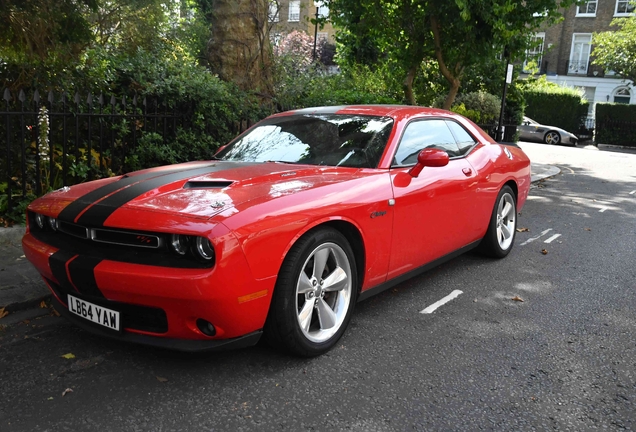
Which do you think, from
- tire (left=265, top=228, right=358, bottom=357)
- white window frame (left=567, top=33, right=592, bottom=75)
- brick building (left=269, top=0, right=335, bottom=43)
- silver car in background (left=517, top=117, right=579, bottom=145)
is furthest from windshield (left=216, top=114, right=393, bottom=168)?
white window frame (left=567, top=33, right=592, bottom=75)

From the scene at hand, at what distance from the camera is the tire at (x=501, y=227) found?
561cm

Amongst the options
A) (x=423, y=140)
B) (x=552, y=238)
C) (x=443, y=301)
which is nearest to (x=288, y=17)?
(x=552, y=238)

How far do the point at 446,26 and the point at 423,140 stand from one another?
8.10m

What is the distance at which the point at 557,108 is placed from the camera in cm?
3062

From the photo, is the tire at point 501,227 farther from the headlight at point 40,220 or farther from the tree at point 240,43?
the tree at point 240,43

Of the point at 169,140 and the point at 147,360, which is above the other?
the point at 169,140

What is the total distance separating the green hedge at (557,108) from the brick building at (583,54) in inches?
391

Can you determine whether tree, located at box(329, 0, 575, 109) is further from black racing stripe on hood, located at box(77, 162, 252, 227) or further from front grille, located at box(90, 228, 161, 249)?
front grille, located at box(90, 228, 161, 249)

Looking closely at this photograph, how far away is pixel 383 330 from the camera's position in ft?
13.0

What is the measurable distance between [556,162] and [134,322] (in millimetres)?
17142

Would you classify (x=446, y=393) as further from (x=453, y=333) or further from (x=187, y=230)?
(x=187, y=230)

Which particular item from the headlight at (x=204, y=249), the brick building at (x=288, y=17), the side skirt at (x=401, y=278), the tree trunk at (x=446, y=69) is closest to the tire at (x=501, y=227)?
the side skirt at (x=401, y=278)

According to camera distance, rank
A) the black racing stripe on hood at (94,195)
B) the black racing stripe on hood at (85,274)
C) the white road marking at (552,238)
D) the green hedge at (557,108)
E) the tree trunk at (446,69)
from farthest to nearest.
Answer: the green hedge at (557,108)
the tree trunk at (446,69)
the white road marking at (552,238)
the black racing stripe on hood at (94,195)
the black racing stripe on hood at (85,274)

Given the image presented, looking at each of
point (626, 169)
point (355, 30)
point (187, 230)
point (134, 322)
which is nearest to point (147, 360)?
point (134, 322)
